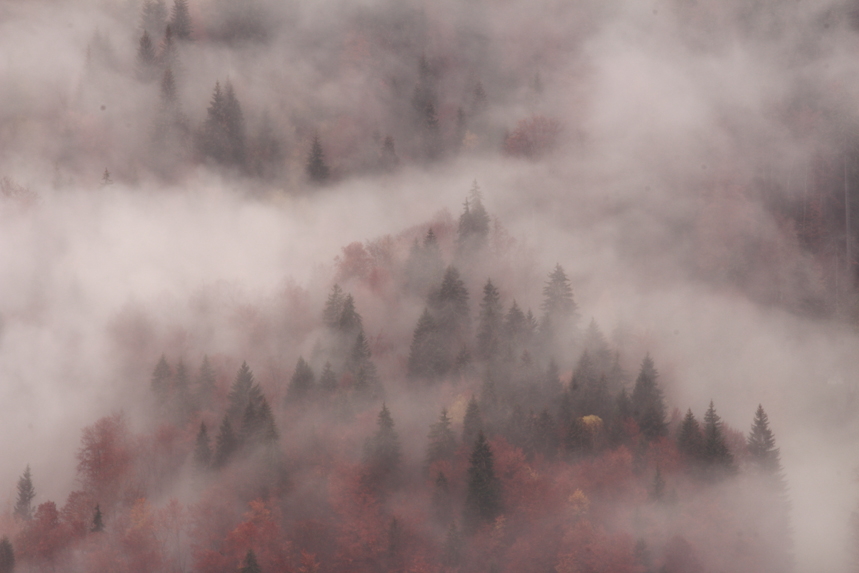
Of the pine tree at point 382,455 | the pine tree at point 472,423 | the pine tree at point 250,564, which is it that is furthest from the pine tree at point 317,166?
the pine tree at point 250,564

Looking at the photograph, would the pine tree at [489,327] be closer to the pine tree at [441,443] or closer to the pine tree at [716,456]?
the pine tree at [441,443]

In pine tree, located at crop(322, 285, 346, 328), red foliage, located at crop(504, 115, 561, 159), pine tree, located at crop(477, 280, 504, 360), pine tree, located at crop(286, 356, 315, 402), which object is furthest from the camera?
red foliage, located at crop(504, 115, 561, 159)

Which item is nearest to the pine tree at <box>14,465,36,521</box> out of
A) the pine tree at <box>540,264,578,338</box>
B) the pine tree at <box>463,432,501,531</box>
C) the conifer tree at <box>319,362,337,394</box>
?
the conifer tree at <box>319,362,337,394</box>

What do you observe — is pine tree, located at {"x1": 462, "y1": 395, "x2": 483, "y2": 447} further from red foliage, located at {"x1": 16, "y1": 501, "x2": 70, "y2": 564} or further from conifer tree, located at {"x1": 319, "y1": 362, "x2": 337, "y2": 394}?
red foliage, located at {"x1": 16, "y1": 501, "x2": 70, "y2": 564}

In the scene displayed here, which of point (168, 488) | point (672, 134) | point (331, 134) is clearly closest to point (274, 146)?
point (331, 134)

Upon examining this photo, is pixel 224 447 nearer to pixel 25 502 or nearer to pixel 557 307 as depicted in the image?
pixel 25 502

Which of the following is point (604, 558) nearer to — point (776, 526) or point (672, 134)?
point (776, 526)
